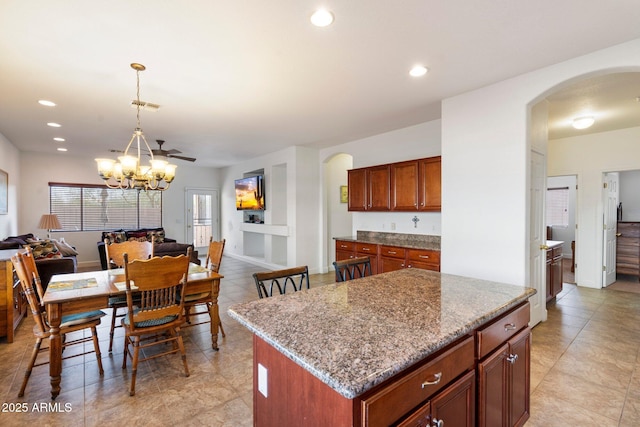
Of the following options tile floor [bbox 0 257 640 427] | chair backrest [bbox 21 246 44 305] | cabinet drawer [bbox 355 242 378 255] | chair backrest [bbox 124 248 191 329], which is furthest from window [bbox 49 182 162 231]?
chair backrest [bbox 124 248 191 329]

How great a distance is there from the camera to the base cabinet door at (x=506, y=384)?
1434mm

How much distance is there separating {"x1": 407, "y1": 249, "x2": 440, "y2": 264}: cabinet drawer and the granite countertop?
6.23 feet

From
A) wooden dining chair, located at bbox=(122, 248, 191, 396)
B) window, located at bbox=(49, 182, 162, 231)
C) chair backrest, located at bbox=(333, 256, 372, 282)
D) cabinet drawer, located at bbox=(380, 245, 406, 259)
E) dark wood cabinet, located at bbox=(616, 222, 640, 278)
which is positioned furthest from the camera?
window, located at bbox=(49, 182, 162, 231)

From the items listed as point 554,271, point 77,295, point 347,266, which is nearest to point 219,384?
point 77,295

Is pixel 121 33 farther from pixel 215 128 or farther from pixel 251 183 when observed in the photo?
pixel 251 183

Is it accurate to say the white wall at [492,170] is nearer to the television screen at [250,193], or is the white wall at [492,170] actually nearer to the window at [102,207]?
the television screen at [250,193]

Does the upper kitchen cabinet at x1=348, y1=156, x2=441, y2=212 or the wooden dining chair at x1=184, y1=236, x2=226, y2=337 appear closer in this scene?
the wooden dining chair at x1=184, y1=236, x2=226, y2=337

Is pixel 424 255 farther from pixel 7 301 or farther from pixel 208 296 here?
pixel 7 301

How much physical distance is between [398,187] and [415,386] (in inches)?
150

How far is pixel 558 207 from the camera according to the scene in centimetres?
861

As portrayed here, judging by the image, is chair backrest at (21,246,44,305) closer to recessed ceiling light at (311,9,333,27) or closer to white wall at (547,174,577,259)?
recessed ceiling light at (311,9,333,27)

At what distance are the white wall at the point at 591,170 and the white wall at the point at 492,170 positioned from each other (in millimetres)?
3348

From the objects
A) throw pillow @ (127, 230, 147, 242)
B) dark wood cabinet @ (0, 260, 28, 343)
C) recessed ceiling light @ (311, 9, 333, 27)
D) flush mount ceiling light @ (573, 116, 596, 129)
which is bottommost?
dark wood cabinet @ (0, 260, 28, 343)

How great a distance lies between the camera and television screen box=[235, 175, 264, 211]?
720 cm
